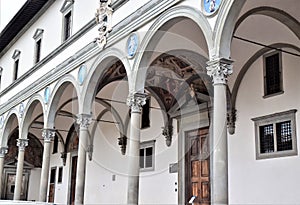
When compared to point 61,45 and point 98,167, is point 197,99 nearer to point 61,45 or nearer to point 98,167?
point 61,45

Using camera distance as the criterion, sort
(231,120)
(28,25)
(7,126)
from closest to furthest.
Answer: (231,120) → (28,25) → (7,126)

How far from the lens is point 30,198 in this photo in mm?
23859

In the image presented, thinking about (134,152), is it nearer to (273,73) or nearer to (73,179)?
(273,73)

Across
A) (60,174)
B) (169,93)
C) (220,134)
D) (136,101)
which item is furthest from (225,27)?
(60,174)

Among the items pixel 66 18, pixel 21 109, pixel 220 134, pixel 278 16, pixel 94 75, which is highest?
pixel 66 18

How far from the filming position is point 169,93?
14.2 meters

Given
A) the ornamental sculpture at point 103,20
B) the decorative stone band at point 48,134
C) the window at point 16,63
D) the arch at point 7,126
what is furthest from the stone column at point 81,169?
the window at point 16,63

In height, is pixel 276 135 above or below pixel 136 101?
below

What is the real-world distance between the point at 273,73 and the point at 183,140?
4162 mm

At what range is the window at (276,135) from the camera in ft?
31.4

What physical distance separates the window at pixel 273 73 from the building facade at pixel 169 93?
26mm

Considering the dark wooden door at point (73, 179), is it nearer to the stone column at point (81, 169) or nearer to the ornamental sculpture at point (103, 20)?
the stone column at point (81, 169)

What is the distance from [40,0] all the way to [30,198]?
12.3m

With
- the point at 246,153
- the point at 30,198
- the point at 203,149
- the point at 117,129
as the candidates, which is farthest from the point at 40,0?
the point at 30,198
